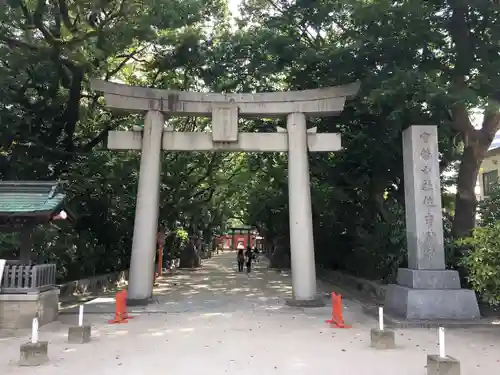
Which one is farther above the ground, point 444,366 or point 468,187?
point 468,187

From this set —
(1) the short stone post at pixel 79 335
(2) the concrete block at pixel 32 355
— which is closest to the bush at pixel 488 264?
(1) the short stone post at pixel 79 335

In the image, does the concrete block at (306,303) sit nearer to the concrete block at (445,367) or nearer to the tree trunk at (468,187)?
the tree trunk at (468,187)

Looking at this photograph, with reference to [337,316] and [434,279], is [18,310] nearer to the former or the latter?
[337,316]

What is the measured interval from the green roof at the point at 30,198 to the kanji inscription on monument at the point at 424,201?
8.98 metres

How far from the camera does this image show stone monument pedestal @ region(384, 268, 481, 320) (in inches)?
435

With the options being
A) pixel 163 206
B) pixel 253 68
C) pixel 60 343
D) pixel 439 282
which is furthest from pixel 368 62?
pixel 163 206

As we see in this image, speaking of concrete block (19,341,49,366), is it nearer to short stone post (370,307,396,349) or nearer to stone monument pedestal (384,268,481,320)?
short stone post (370,307,396,349)

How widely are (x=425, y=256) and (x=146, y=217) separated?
8.15 m

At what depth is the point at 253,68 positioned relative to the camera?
643 inches

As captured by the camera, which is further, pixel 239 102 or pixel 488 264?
pixel 239 102

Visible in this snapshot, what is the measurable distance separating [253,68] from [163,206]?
10.6m

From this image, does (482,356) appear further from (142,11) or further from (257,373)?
(142,11)

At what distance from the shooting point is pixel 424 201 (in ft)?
39.1

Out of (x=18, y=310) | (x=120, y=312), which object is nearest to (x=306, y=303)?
(x=120, y=312)
